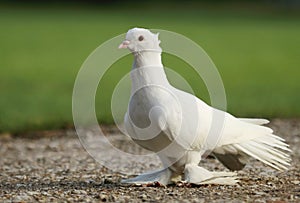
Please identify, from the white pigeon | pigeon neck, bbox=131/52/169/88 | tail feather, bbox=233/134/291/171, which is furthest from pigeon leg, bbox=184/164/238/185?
pigeon neck, bbox=131/52/169/88

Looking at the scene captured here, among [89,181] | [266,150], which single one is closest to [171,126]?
[266,150]

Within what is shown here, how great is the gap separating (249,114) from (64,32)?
25672 millimetres

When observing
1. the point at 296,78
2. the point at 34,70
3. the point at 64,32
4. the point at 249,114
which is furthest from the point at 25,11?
the point at 249,114

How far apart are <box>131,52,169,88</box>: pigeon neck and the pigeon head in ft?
0.16

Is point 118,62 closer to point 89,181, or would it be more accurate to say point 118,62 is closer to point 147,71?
point 89,181

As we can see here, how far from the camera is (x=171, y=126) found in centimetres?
617

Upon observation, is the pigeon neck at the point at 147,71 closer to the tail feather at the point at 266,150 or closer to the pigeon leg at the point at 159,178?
the pigeon leg at the point at 159,178

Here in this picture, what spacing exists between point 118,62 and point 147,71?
1904 cm

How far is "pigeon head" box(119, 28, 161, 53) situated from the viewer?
6250 millimetres

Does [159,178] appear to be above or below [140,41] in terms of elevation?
below

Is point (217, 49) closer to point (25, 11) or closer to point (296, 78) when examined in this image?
point (296, 78)

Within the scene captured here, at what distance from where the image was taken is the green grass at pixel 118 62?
14148mm

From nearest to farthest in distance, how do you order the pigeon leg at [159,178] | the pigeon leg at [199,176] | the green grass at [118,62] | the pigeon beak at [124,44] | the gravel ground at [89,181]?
the gravel ground at [89,181]
the pigeon beak at [124,44]
the pigeon leg at [199,176]
the pigeon leg at [159,178]
the green grass at [118,62]

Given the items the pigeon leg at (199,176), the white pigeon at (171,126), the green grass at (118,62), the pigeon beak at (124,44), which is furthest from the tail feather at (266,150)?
the green grass at (118,62)
